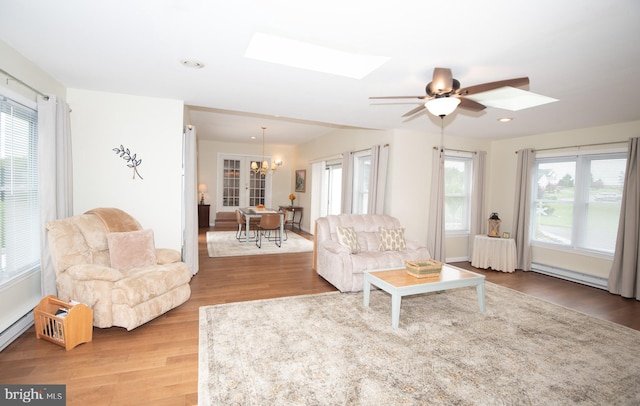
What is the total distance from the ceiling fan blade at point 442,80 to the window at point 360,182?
3.72m

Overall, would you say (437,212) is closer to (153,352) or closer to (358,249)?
(358,249)

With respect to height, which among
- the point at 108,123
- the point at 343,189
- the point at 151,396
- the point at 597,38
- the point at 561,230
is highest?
the point at 597,38

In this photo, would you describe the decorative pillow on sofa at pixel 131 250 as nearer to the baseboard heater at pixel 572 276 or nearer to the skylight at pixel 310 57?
the skylight at pixel 310 57

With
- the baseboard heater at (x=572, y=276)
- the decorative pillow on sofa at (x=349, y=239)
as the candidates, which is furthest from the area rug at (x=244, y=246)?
the baseboard heater at (x=572, y=276)

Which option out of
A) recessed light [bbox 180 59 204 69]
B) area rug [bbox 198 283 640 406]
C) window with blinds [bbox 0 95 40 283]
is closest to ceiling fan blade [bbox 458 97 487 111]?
area rug [bbox 198 283 640 406]

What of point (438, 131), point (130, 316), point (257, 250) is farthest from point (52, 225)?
point (438, 131)

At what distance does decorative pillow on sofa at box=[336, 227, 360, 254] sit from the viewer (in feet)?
13.2

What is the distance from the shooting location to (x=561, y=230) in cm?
492

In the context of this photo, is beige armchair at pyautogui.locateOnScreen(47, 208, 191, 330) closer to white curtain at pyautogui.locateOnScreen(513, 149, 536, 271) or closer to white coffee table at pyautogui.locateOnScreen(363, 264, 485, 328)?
white coffee table at pyautogui.locateOnScreen(363, 264, 485, 328)

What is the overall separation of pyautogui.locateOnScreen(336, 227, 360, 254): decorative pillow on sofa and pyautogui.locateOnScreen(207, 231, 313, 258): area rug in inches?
81.7

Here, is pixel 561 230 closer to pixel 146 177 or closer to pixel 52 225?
pixel 146 177

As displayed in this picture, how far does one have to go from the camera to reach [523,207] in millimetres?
5223

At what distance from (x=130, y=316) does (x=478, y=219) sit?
18.8 ft

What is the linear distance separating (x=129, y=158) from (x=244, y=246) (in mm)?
3136
